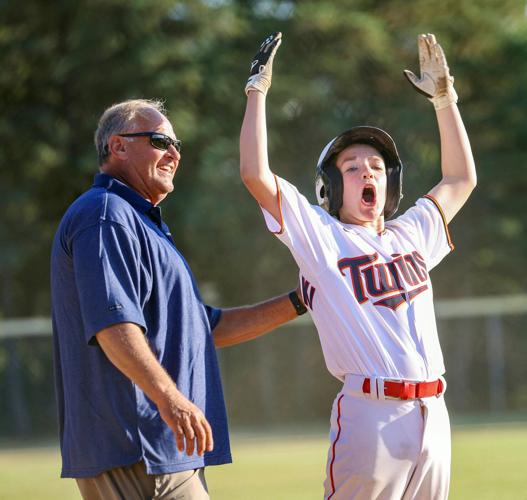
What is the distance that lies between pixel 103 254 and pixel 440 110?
6.02ft

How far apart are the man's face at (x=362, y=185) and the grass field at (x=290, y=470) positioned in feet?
14.7

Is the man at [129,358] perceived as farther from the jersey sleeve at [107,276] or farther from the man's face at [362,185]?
the man's face at [362,185]

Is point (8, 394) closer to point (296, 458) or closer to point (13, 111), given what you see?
point (13, 111)

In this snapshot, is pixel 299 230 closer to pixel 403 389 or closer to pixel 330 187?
pixel 330 187

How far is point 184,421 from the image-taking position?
3.30 m

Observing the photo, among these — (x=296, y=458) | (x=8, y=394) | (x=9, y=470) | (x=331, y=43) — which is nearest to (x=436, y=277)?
(x=331, y=43)

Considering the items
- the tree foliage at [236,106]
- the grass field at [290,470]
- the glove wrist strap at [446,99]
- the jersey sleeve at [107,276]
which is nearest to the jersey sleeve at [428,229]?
the glove wrist strap at [446,99]

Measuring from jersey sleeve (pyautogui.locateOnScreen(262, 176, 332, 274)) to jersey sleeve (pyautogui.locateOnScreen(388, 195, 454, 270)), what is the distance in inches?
18.3

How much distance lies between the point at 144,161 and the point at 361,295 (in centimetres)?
102

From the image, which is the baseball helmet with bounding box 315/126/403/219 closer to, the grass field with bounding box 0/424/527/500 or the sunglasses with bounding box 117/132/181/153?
the sunglasses with bounding box 117/132/181/153

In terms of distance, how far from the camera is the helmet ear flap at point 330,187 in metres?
4.20

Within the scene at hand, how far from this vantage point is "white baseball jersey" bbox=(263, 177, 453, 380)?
3832mm

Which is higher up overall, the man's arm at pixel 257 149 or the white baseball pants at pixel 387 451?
the man's arm at pixel 257 149

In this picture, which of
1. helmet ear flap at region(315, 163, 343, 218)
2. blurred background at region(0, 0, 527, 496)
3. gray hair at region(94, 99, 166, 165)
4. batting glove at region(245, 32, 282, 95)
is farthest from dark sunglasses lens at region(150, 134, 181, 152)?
blurred background at region(0, 0, 527, 496)
